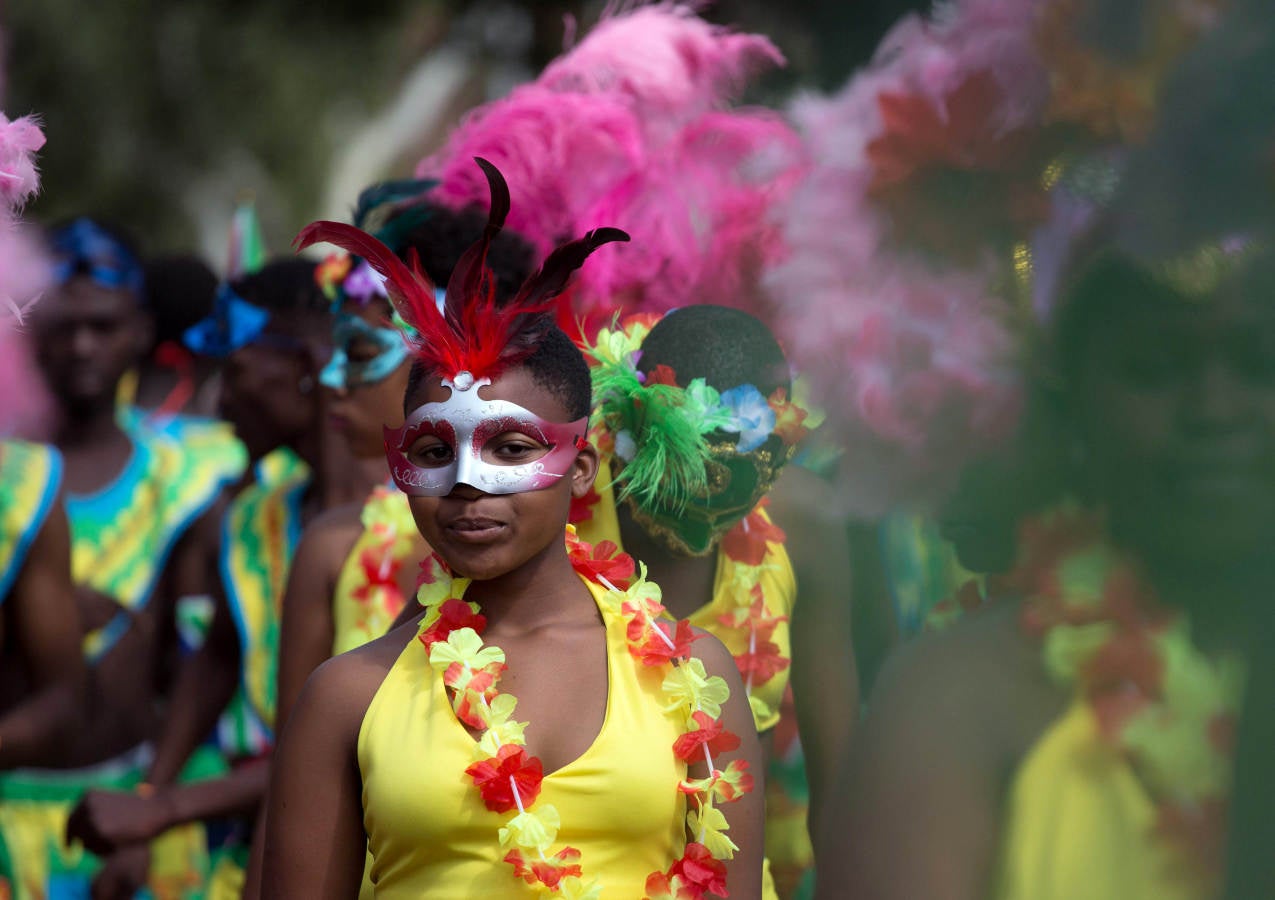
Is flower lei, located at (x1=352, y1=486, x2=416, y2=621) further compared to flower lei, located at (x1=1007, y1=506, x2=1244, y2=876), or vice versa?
flower lei, located at (x1=352, y1=486, x2=416, y2=621)

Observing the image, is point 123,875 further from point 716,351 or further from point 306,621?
point 716,351

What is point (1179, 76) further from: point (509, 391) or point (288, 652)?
point (288, 652)

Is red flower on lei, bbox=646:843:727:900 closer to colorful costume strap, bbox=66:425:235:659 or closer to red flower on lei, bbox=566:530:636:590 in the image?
red flower on lei, bbox=566:530:636:590

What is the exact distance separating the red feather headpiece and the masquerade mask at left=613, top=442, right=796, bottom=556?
76 centimetres

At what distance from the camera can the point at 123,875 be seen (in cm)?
512

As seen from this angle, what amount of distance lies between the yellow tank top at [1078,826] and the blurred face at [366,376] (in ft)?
8.00

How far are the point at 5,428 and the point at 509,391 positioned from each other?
3688 millimetres

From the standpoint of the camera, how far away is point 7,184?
302cm

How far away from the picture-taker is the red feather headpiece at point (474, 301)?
8.70 feet

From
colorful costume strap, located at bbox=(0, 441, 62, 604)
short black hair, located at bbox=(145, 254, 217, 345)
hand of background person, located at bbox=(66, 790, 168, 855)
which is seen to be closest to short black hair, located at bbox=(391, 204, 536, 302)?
colorful costume strap, located at bbox=(0, 441, 62, 604)

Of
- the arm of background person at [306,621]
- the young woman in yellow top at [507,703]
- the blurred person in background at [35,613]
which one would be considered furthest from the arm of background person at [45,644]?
the young woman in yellow top at [507,703]

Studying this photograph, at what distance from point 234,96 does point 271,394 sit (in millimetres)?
12969

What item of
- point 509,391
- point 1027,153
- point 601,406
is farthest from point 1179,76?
point 601,406

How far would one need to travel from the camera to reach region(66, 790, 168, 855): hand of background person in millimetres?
4766
